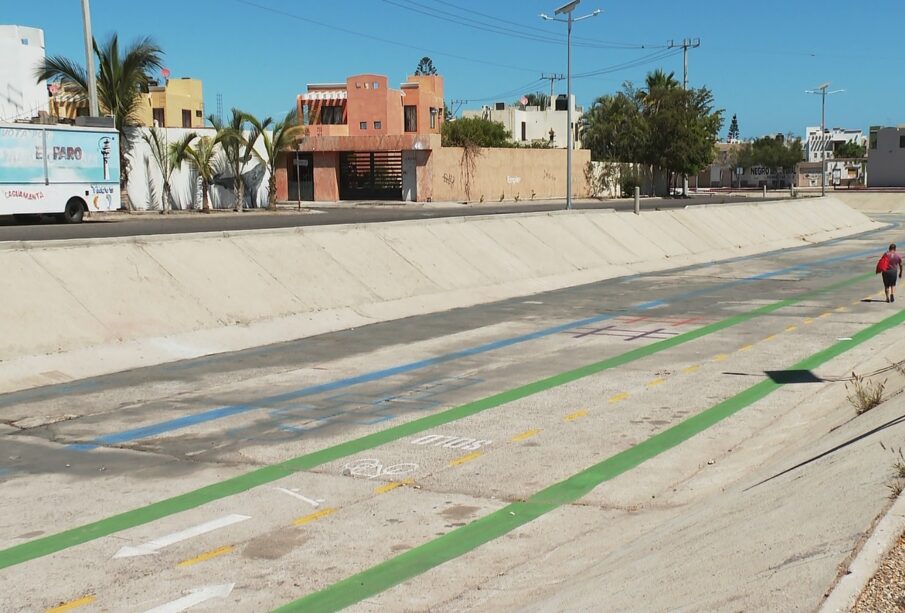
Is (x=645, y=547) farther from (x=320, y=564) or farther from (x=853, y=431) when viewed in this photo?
(x=853, y=431)

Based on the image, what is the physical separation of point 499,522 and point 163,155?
3857 cm

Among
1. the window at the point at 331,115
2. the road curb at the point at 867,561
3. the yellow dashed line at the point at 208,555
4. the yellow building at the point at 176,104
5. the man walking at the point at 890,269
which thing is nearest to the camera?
the road curb at the point at 867,561

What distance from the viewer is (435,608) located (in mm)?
6566

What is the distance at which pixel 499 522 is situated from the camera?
8.32 meters

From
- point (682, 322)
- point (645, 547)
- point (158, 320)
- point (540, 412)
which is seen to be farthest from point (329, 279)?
point (645, 547)

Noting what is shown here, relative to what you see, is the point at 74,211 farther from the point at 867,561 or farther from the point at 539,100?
the point at 539,100

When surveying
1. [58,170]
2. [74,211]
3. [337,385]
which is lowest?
[337,385]

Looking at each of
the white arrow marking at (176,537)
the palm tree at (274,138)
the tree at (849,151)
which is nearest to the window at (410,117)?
the palm tree at (274,138)

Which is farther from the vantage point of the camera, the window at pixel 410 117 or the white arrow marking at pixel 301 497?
the window at pixel 410 117

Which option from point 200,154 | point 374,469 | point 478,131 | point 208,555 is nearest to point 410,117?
point 478,131

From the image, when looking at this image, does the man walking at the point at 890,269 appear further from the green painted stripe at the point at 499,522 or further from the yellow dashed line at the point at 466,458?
the yellow dashed line at the point at 466,458

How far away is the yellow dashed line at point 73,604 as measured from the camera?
6.49 m

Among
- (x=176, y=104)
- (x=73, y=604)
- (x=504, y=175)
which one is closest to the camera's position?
(x=73, y=604)

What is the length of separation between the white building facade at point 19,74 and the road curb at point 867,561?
50993 millimetres
